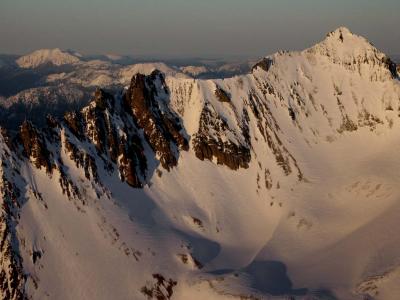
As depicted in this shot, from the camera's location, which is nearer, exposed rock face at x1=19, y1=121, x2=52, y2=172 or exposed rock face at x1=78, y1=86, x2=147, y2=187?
exposed rock face at x1=19, y1=121, x2=52, y2=172

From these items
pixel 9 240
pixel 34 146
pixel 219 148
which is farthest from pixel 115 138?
pixel 9 240

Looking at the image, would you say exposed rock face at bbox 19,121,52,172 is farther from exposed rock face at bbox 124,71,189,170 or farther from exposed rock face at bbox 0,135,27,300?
exposed rock face at bbox 124,71,189,170

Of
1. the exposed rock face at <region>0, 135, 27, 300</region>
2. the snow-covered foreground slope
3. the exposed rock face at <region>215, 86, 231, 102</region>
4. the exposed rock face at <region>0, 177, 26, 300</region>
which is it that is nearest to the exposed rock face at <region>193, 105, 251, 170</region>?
the snow-covered foreground slope

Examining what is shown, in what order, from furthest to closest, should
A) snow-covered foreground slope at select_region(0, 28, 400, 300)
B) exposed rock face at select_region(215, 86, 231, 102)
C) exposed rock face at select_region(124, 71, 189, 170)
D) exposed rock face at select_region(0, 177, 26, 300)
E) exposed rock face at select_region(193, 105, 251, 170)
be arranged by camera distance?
1. exposed rock face at select_region(215, 86, 231, 102)
2. exposed rock face at select_region(193, 105, 251, 170)
3. exposed rock face at select_region(124, 71, 189, 170)
4. snow-covered foreground slope at select_region(0, 28, 400, 300)
5. exposed rock face at select_region(0, 177, 26, 300)

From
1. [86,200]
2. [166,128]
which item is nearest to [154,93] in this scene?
[166,128]

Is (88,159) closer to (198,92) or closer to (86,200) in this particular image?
(86,200)

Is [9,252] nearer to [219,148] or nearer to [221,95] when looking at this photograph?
[219,148]

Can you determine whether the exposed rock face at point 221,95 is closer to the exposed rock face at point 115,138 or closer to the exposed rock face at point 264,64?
the exposed rock face at point 264,64

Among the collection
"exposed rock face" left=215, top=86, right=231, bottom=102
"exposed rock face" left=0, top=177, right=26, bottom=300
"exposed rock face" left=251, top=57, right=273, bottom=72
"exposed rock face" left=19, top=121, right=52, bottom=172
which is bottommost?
"exposed rock face" left=0, top=177, right=26, bottom=300
